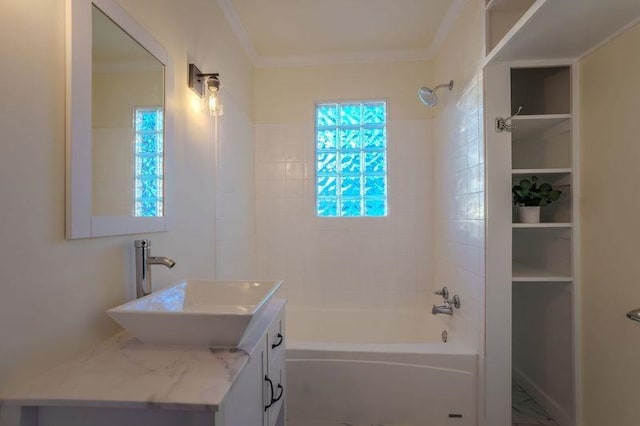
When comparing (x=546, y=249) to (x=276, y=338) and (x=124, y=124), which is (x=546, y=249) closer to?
(x=276, y=338)

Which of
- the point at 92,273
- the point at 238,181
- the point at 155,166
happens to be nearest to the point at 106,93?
the point at 155,166

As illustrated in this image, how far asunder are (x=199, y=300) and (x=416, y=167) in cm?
206

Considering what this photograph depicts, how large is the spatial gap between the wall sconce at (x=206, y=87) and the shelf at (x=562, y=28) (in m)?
1.49

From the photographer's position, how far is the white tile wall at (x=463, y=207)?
5.80 feet

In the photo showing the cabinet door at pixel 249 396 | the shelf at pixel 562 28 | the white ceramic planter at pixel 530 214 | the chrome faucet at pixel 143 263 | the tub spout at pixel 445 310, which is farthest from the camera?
the tub spout at pixel 445 310

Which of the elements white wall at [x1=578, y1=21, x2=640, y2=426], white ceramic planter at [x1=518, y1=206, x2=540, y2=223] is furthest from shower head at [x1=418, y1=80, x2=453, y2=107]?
white ceramic planter at [x1=518, y1=206, x2=540, y2=223]

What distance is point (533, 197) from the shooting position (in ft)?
5.55

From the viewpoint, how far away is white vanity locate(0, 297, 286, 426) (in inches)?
25.9

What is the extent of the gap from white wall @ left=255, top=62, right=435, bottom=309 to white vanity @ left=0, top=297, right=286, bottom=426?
178 cm

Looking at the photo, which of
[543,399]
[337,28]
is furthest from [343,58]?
[543,399]

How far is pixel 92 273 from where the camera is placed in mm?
955

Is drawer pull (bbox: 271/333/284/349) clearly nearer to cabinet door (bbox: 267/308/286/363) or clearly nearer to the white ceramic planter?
cabinet door (bbox: 267/308/286/363)

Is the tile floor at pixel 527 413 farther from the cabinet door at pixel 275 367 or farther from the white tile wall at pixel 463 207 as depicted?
the cabinet door at pixel 275 367

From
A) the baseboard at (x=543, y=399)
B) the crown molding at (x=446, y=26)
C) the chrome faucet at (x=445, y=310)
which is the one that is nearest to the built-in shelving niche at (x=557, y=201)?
the chrome faucet at (x=445, y=310)
